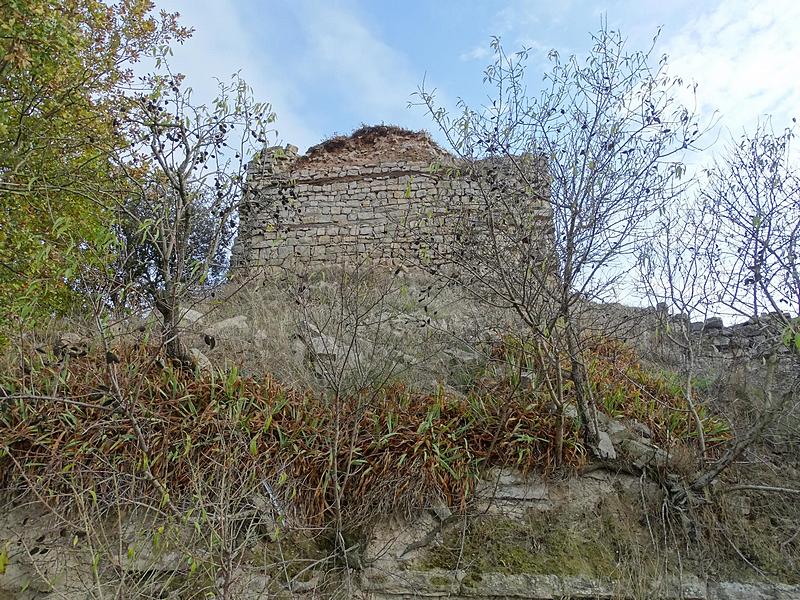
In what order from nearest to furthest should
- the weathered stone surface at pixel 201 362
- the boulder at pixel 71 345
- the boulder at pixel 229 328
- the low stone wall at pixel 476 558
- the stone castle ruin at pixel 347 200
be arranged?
the low stone wall at pixel 476 558 → the boulder at pixel 71 345 → the weathered stone surface at pixel 201 362 → the boulder at pixel 229 328 → the stone castle ruin at pixel 347 200

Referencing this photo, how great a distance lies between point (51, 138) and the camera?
17.7ft

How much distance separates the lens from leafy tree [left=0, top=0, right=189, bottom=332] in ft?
14.2

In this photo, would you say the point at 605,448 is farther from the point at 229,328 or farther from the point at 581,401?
the point at 229,328

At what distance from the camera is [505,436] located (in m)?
4.23

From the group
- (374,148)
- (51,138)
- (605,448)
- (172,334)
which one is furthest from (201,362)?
(374,148)

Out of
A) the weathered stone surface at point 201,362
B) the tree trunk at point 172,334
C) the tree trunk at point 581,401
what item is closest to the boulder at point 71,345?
the tree trunk at point 172,334

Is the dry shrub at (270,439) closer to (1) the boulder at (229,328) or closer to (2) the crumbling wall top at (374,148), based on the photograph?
(1) the boulder at (229,328)

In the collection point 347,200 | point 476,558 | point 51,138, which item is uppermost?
point 347,200

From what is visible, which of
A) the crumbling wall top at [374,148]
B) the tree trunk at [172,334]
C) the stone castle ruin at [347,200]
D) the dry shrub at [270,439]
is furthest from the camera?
the crumbling wall top at [374,148]

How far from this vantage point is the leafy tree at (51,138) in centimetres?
433

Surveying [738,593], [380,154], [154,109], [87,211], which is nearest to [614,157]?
[738,593]

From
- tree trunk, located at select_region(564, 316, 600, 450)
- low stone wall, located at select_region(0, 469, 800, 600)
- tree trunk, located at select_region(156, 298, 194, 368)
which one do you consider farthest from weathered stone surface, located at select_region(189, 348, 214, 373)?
tree trunk, located at select_region(564, 316, 600, 450)

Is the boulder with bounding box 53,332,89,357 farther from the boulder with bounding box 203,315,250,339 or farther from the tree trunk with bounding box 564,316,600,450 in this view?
the tree trunk with bounding box 564,316,600,450

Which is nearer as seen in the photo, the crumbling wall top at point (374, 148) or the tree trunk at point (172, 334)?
the tree trunk at point (172, 334)
